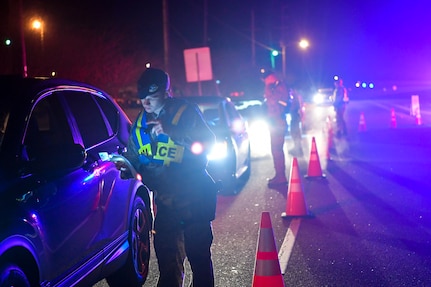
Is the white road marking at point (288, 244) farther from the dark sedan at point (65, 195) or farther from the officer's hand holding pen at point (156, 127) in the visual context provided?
the officer's hand holding pen at point (156, 127)

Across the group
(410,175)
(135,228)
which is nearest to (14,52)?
(410,175)

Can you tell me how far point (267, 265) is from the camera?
4656 millimetres

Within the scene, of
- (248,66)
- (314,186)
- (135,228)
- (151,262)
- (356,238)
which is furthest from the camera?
(248,66)

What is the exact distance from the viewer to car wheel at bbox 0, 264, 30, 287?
337 cm

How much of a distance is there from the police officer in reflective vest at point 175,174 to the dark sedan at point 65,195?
0.50 metres

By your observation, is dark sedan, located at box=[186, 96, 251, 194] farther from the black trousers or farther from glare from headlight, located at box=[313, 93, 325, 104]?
glare from headlight, located at box=[313, 93, 325, 104]

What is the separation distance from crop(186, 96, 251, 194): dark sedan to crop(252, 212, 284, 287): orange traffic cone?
4.75 metres

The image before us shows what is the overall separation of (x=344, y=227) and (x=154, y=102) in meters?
4.20

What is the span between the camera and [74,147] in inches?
164

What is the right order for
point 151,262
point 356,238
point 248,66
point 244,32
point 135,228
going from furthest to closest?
point 248,66 → point 244,32 → point 356,238 → point 151,262 → point 135,228

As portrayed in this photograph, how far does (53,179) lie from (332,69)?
67.8 meters

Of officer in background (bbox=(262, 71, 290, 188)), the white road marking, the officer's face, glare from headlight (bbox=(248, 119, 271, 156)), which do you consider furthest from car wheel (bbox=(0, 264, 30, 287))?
glare from headlight (bbox=(248, 119, 271, 156))

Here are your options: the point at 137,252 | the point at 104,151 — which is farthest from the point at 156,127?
the point at 137,252

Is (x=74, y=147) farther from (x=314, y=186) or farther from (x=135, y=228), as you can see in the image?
(x=314, y=186)
